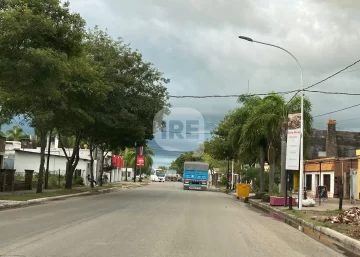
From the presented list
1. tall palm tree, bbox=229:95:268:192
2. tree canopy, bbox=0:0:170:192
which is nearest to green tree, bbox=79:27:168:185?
tree canopy, bbox=0:0:170:192

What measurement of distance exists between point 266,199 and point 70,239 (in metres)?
20.1

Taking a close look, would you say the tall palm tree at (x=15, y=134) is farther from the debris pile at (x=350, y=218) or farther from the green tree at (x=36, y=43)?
the debris pile at (x=350, y=218)

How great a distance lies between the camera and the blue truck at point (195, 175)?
51.8 m

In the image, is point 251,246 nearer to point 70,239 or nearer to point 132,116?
point 70,239

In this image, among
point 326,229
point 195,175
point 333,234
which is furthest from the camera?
point 195,175

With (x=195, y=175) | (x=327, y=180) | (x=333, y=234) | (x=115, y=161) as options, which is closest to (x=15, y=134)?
(x=115, y=161)

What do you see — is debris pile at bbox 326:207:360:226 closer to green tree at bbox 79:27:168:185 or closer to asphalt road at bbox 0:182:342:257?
asphalt road at bbox 0:182:342:257

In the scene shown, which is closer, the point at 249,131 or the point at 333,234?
the point at 333,234

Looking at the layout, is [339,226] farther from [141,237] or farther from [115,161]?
[115,161]

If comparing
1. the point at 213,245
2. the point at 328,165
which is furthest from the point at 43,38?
the point at 328,165

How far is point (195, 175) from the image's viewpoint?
5244cm

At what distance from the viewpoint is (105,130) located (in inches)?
1224

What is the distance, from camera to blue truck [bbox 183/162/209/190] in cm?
5184

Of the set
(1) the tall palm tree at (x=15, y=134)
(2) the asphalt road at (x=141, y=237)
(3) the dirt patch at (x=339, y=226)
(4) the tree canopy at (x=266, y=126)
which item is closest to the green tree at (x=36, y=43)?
(2) the asphalt road at (x=141, y=237)
